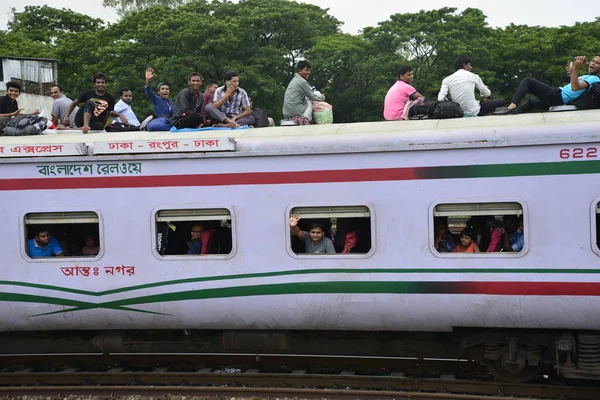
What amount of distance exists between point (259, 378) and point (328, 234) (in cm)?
189

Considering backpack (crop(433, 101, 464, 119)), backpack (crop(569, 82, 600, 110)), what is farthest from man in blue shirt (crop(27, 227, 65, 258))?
backpack (crop(569, 82, 600, 110))

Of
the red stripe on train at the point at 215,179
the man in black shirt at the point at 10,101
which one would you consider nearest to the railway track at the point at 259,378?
the red stripe on train at the point at 215,179

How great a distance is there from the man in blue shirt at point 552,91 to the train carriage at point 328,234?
899 mm

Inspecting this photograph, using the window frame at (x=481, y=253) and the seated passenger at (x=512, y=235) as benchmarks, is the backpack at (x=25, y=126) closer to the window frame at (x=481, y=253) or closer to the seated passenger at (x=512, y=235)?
the window frame at (x=481, y=253)

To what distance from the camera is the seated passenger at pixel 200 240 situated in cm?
836

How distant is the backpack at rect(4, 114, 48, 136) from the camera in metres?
9.43

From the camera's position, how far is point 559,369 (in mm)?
7809

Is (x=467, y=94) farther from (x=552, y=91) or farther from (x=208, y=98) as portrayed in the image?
(x=208, y=98)

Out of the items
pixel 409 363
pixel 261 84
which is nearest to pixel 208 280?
pixel 409 363

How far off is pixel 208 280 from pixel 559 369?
150 inches

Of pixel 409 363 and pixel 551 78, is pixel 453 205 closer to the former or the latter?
pixel 409 363

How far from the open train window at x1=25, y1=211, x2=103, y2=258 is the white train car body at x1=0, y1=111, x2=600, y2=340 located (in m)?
0.10

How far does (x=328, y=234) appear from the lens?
27.0ft

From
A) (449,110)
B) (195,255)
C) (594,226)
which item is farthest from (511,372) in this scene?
(195,255)
